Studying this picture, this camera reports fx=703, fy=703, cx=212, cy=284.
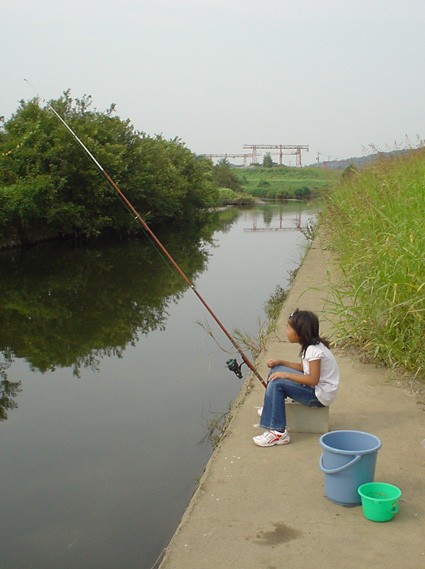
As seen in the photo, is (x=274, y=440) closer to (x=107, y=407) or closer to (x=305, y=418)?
(x=305, y=418)

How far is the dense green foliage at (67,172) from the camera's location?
21641 millimetres

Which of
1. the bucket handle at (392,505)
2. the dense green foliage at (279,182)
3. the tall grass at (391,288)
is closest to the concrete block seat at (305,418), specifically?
the bucket handle at (392,505)

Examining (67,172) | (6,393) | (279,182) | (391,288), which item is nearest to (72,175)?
(67,172)

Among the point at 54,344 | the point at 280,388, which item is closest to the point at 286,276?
the point at 54,344

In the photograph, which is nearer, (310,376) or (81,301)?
(310,376)

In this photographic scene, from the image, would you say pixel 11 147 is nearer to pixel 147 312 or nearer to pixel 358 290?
pixel 147 312

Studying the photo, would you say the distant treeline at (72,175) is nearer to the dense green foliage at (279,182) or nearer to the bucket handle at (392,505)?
the bucket handle at (392,505)

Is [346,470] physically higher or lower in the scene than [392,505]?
higher

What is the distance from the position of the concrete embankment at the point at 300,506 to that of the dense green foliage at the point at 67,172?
54.4 ft

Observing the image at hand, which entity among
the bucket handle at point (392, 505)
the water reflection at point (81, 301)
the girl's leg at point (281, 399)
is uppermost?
the girl's leg at point (281, 399)

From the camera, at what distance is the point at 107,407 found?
6.76 m

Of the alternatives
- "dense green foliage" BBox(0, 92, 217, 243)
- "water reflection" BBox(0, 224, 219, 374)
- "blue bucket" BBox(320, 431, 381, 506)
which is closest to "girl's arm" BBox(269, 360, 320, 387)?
"blue bucket" BBox(320, 431, 381, 506)

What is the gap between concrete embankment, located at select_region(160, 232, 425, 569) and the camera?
9.82 feet

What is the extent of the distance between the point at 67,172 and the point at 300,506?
20.8 meters
